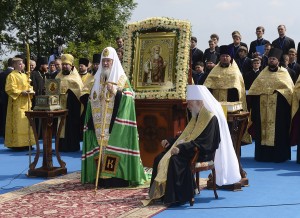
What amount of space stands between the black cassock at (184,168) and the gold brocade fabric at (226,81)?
3482 mm

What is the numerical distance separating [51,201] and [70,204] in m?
0.33

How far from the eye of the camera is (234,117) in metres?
7.95

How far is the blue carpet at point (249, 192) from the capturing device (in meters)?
6.60

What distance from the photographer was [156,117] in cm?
897

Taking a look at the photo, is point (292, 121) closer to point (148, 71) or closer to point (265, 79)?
point (265, 79)

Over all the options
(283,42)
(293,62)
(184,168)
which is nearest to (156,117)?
(184,168)

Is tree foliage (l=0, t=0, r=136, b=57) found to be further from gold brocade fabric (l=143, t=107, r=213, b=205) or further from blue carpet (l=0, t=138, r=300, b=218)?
gold brocade fabric (l=143, t=107, r=213, b=205)

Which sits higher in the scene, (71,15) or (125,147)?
(71,15)

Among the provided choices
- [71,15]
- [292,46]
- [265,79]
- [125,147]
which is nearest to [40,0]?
[71,15]

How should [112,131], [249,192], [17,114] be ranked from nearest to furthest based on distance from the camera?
[249,192] → [112,131] → [17,114]

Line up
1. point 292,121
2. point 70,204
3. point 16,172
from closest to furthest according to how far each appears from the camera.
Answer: point 70,204 < point 16,172 < point 292,121

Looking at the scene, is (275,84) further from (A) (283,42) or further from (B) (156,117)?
(A) (283,42)

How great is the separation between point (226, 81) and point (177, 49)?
6.19 feet

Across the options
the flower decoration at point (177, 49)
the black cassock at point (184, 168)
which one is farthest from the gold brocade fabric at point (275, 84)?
the black cassock at point (184, 168)
